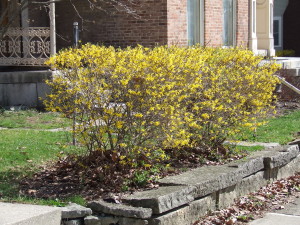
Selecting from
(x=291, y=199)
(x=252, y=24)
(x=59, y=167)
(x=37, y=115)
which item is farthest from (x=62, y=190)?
(x=252, y=24)

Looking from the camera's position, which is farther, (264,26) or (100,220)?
(264,26)

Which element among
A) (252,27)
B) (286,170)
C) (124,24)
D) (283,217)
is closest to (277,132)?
(286,170)

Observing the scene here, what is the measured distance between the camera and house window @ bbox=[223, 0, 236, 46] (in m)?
17.7

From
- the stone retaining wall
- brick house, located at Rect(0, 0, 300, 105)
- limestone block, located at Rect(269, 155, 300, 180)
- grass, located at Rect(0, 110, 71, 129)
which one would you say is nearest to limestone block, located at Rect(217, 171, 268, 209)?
the stone retaining wall

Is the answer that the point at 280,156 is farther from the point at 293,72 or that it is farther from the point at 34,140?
the point at 293,72

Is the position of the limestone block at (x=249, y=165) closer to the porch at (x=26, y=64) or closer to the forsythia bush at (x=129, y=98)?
the forsythia bush at (x=129, y=98)

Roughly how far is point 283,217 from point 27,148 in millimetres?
3577

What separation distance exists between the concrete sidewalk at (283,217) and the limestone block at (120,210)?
147cm

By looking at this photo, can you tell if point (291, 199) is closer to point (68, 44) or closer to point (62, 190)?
point (62, 190)

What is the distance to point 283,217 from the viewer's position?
695 cm

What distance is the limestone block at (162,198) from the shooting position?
5.92 metres

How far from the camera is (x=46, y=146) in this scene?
874 centimetres

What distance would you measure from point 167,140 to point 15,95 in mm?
7295

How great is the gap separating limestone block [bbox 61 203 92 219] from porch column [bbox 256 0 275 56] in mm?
15866
